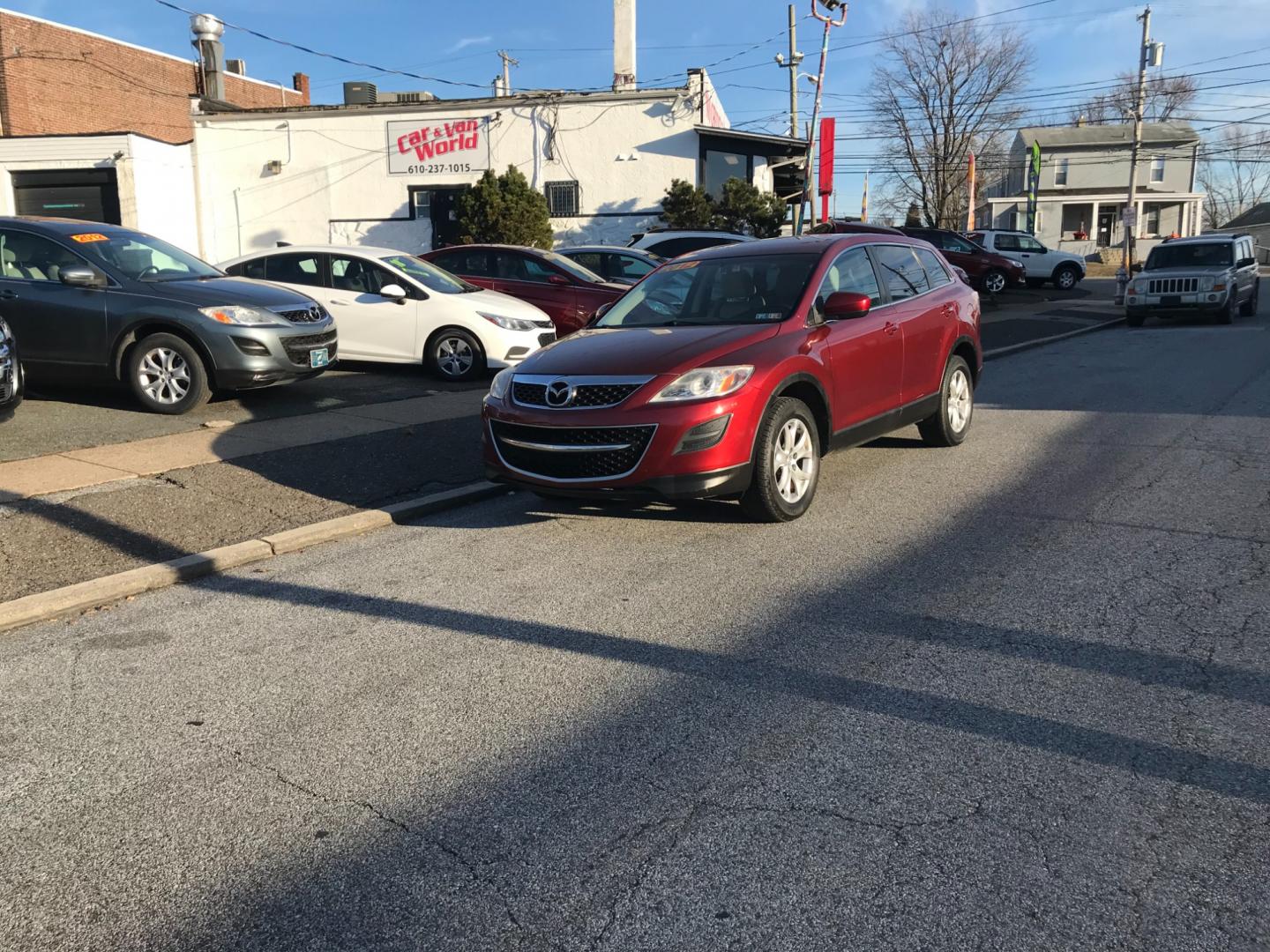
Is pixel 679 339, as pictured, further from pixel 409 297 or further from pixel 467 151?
pixel 467 151

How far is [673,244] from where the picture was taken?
19.3m

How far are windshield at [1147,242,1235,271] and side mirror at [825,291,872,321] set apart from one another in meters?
17.1

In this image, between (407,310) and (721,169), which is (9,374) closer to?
(407,310)

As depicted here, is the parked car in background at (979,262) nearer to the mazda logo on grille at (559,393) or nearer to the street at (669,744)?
the street at (669,744)

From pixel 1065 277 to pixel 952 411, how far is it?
26831 millimetres

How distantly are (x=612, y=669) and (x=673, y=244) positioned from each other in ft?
51.7

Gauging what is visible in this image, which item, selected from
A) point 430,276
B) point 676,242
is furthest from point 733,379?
point 676,242

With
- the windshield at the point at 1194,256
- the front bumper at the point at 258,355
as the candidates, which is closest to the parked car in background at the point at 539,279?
the front bumper at the point at 258,355

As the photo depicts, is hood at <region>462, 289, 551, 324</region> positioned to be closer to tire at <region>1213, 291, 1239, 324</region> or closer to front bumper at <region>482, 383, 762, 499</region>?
front bumper at <region>482, 383, 762, 499</region>

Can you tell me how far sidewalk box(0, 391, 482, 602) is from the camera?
6.04 metres

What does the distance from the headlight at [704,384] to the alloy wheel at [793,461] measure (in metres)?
0.49

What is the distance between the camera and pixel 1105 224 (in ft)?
211

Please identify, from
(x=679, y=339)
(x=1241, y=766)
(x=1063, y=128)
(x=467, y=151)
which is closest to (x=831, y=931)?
(x=1241, y=766)

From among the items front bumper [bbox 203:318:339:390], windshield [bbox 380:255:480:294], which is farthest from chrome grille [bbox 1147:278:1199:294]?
front bumper [bbox 203:318:339:390]
